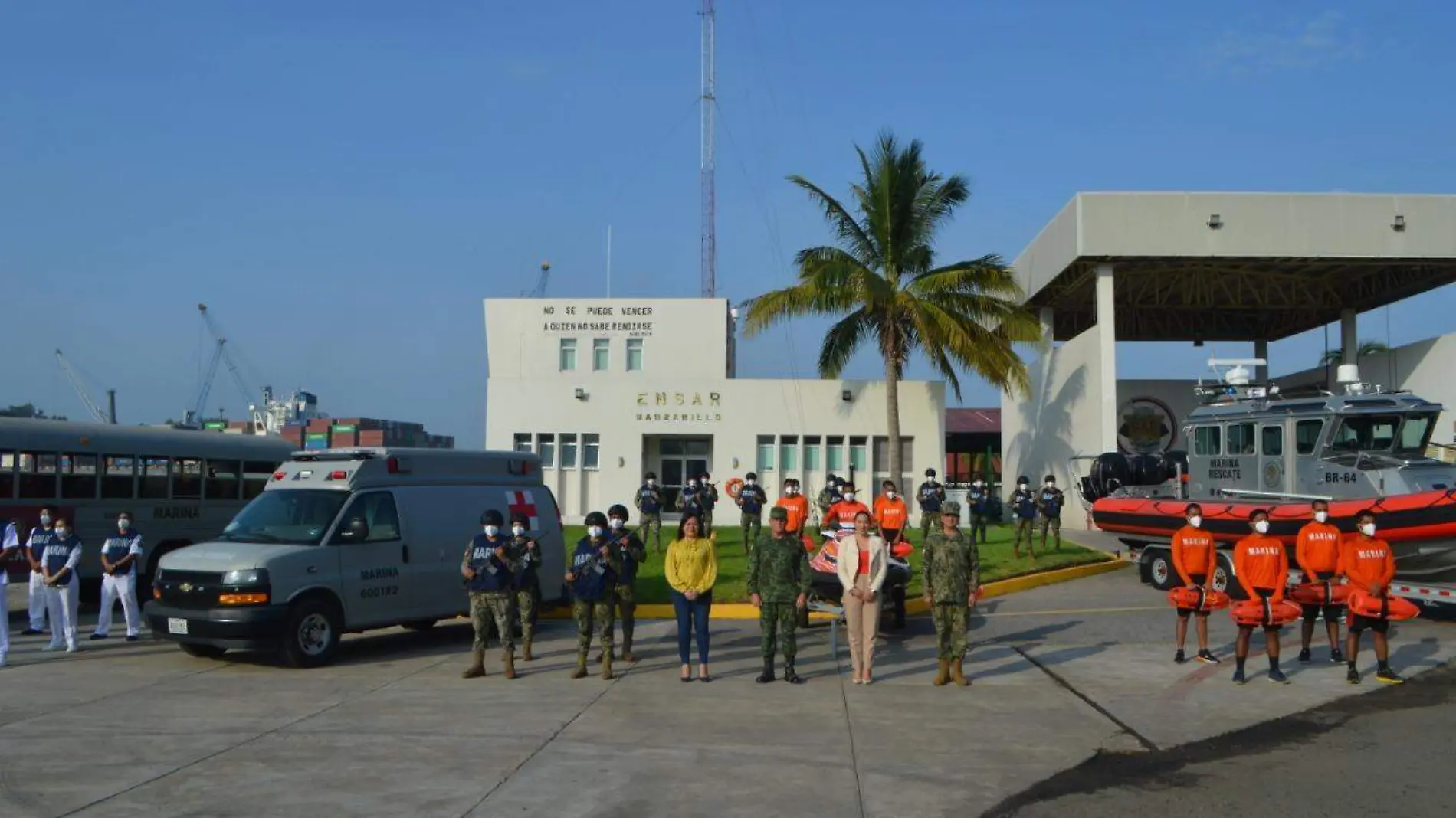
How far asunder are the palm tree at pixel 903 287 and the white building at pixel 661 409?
312 centimetres

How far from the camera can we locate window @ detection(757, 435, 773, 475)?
30.9m

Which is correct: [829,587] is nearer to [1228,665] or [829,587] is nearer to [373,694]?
[1228,665]


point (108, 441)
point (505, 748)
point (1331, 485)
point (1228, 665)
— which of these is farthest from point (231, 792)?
point (1331, 485)

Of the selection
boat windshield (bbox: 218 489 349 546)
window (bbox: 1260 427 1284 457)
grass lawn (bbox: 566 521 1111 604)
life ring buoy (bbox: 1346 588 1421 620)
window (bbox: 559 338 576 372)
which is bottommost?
grass lawn (bbox: 566 521 1111 604)

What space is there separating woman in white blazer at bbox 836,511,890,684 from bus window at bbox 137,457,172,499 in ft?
39.1

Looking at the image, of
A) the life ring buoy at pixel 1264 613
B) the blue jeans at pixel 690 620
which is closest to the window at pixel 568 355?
the blue jeans at pixel 690 620

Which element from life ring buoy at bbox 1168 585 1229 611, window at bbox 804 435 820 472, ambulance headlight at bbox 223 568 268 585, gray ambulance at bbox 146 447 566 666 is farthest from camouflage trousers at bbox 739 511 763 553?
window at bbox 804 435 820 472

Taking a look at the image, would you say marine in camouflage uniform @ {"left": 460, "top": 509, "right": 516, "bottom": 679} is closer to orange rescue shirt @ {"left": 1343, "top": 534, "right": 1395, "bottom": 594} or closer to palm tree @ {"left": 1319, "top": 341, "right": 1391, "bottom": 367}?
orange rescue shirt @ {"left": 1343, "top": 534, "right": 1395, "bottom": 594}

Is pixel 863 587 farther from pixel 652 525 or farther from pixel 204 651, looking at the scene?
pixel 652 525

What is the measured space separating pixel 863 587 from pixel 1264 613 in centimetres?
380

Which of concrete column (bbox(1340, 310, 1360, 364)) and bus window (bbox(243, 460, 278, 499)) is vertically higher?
concrete column (bbox(1340, 310, 1360, 364))

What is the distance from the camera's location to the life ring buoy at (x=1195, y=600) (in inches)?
451

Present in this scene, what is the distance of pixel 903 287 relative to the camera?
27.6 m

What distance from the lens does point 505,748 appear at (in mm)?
8031
